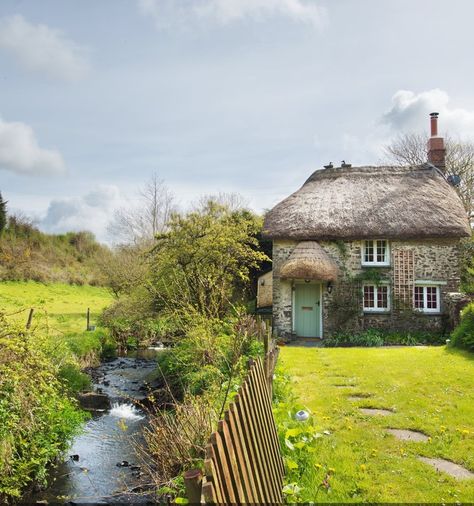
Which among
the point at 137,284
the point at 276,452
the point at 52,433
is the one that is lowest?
the point at 52,433

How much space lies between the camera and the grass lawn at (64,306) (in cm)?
1462

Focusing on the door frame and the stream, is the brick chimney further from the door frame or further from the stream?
the stream

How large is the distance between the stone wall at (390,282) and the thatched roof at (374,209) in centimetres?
45

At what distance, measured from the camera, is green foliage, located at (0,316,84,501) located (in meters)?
6.62

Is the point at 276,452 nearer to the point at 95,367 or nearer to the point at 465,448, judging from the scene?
the point at 465,448

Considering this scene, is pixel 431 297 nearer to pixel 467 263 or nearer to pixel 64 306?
pixel 467 263

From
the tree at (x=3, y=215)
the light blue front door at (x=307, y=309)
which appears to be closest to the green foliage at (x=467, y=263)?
the light blue front door at (x=307, y=309)

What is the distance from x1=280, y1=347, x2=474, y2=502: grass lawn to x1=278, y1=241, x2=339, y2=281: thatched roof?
17.7ft

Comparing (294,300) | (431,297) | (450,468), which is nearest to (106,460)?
(450,468)

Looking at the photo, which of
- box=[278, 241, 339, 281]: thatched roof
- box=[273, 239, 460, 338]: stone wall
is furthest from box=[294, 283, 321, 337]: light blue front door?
box=[278, 241, 339, 281]: thatched roof

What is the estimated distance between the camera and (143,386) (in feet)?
41.2

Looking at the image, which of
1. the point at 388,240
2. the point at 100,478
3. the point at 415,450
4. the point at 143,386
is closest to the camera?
the point at 415,450

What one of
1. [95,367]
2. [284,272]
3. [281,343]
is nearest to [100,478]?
[95,367]

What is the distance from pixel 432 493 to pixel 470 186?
85.1 feet
